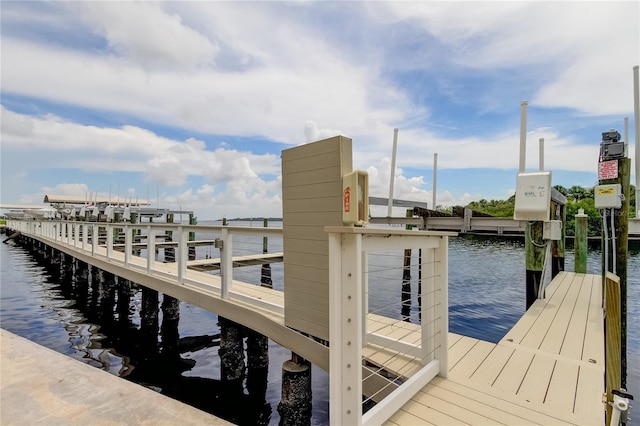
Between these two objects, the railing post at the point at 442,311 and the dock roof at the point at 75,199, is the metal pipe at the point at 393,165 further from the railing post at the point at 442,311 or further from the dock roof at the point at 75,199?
the dock roof at the point at 75,199

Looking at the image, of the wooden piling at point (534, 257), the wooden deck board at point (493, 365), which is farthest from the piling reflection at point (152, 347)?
the wooden piling at point (534, 257)

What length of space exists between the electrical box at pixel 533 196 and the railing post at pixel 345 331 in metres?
3.83

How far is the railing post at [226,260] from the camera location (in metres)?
4.08

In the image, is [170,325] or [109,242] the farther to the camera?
[109,242]

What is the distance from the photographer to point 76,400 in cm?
253

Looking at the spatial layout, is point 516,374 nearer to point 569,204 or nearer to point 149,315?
point 149,315

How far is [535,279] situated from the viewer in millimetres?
5246

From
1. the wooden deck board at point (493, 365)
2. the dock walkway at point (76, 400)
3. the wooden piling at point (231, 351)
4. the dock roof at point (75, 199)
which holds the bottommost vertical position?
the wooden piling at point (231, 351)

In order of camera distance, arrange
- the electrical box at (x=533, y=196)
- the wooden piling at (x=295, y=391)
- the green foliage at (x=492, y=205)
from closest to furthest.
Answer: the wooden piling at (x=295, y=391)
the electrical box at (x=533, y=196)
the green foliage at (x=492, y=205)

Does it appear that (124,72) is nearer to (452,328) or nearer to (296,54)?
(296,54)

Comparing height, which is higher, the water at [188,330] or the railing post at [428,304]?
the railing post at [428,304]

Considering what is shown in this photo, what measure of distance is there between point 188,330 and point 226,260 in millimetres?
3900

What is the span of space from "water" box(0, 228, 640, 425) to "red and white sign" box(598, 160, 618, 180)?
8.72ft

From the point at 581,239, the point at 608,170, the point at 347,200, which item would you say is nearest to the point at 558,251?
the point at 581,239
